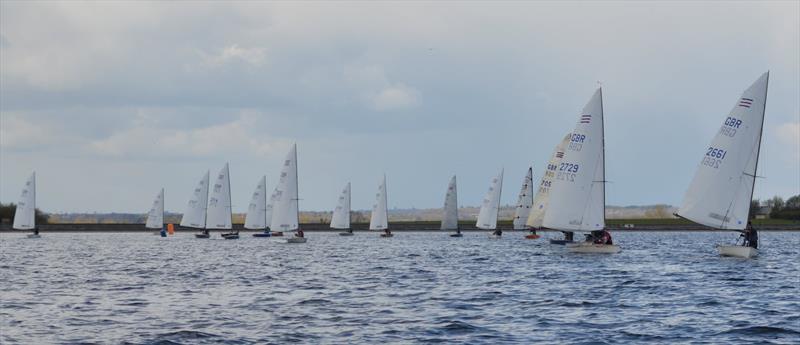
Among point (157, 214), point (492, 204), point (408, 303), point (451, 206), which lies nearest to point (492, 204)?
point (492, 204)

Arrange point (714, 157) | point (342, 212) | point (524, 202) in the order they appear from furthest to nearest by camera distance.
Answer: point (342, 212)
point (524, 202)
point (714, 157)

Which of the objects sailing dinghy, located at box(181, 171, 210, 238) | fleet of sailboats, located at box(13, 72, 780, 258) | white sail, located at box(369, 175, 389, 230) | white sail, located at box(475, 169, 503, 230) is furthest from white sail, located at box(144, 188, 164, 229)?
fleet of sailboats, located at box(13, 72, 780, 258)

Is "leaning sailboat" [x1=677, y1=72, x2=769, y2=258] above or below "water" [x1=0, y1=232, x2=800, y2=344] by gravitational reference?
above

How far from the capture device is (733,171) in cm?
6166

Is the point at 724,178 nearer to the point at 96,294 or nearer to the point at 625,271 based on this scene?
the point at 625,271

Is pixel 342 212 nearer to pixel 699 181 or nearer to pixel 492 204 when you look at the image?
pixel 492 204

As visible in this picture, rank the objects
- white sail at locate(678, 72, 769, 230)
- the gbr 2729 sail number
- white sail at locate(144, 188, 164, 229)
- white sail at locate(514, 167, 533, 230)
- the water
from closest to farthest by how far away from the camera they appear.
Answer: the water < white sail at locate(678, 72, 769, 230) < the gbr 2729 sail number < white sail at locate(514, 167, 533, 230) < white sail at locate(144, 188, 164, 229)

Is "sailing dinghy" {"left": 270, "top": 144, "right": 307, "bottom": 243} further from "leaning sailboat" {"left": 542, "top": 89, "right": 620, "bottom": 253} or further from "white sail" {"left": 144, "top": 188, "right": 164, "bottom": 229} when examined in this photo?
"white sail" {"left": 144, "top": 188, "right": 164, "bottom": 229}

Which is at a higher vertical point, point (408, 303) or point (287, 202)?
point (287, 202)

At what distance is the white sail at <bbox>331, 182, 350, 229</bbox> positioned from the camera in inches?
5748

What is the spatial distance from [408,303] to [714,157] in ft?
102

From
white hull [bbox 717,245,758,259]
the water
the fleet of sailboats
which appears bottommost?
the water

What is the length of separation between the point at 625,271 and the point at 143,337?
30.5 metres

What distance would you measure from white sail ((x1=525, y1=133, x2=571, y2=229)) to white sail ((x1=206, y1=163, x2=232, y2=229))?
46.0 meters
